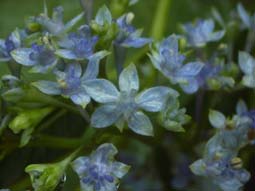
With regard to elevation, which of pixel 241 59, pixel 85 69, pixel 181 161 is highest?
pixel 85 69

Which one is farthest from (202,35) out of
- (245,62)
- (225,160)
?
(225,160)

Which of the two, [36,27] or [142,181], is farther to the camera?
[142,181]

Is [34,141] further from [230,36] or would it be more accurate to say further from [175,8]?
[175,8]

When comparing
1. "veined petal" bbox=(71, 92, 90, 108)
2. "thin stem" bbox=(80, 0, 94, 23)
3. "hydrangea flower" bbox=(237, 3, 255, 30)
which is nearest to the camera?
"veined petal" bbox=(71, 92, 90, 108)

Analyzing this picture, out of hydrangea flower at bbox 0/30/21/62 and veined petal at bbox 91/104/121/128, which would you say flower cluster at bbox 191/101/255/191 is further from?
hydrangea flower at bbox 0/30/21/62

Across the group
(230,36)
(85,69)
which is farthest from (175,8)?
(85,69)

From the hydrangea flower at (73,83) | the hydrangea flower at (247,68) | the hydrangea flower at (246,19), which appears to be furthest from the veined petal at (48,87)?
the hydrangea flower at (246,19)

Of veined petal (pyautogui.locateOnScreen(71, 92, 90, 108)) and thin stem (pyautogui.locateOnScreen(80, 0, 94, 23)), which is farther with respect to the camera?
thin stem (pyautogui.locateOnScreen(80, 0, 94, 23))

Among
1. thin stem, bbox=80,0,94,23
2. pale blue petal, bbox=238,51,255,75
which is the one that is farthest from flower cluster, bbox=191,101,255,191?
thin stem, bbox=80,0,94,23

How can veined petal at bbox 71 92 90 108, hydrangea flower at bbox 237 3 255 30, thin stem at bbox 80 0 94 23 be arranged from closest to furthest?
1. veined petal at bbox 71 92 90 108
2. thin stem at bbox 80 0 94 23
3. hydrangea flower at bbox 237 3 255 30

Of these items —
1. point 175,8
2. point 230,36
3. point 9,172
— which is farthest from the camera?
point 175,8
